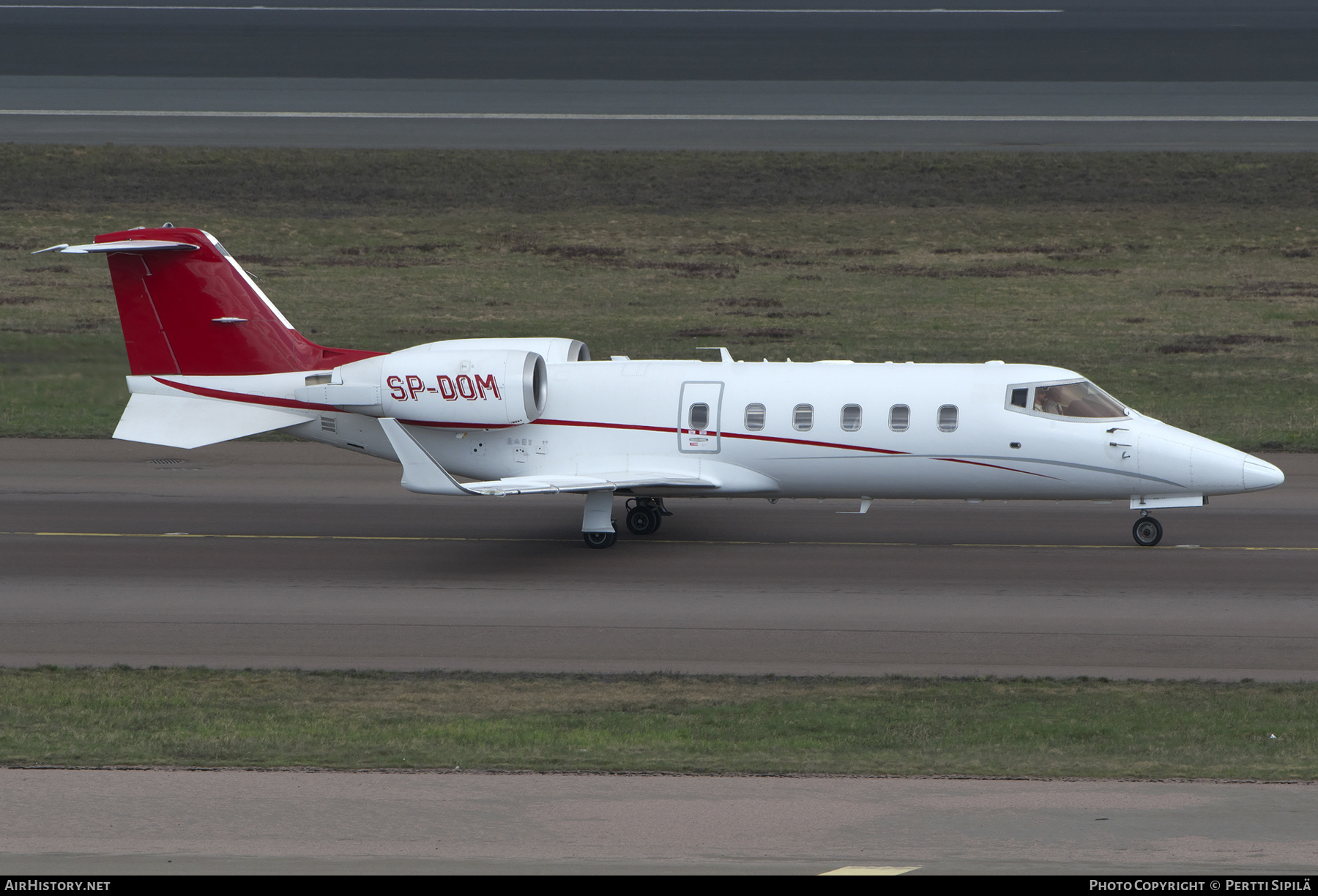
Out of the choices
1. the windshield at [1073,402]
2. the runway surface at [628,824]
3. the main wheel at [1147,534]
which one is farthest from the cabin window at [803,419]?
the runway surface at [628,824]

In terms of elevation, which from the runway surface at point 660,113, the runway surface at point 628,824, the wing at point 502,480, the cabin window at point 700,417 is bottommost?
the runway surface at point 628,824

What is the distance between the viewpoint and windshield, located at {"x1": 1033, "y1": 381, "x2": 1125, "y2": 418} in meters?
25.6

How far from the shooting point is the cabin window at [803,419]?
25688 millimetres

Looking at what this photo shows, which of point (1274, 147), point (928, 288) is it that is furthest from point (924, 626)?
point (1274, 147)

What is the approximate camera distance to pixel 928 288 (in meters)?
51.2

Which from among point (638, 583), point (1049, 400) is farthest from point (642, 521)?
point (1049, 400)

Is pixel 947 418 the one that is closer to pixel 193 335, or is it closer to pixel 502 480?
pixel 502 480

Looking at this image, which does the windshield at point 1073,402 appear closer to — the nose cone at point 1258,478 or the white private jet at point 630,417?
the white private jet at point 630,417

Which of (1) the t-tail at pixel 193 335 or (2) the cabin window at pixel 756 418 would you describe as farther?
(1) the t-tail at pixel 193 335

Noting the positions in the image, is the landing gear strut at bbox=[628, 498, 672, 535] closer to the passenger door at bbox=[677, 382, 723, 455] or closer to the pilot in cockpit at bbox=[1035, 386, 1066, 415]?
the passenger door at bbox=[677, 382, 723, 455]

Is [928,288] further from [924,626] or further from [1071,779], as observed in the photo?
[1071,779]

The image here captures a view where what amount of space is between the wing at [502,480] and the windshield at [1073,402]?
5.39 meters

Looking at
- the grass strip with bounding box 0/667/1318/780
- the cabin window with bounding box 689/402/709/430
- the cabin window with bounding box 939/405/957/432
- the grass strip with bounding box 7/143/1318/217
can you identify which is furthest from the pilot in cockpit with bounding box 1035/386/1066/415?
the grass strip with bounding box 7/143/1318/217

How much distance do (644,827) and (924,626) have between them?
9.53 metres
